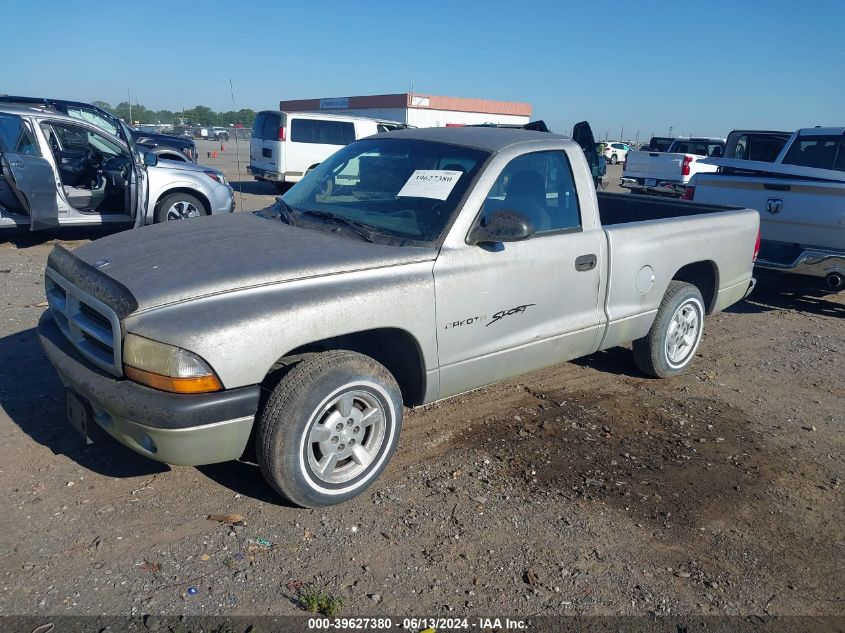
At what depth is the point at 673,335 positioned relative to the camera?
17.4 feet

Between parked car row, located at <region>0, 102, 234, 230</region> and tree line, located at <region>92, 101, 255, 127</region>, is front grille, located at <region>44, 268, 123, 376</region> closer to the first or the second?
parked car row, located at <region>0, 102, 234, 230</region>

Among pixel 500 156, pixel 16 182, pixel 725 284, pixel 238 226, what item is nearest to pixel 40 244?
pixel 16 182

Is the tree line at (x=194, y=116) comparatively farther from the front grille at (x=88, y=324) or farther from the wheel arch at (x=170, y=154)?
the front grille at (x=88, y=324)

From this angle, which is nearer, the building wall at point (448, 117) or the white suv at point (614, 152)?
the white suv at point (614, 152)

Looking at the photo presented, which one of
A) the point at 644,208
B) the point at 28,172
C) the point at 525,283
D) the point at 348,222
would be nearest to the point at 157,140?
the point at 28,172

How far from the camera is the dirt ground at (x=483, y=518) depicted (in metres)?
2.83

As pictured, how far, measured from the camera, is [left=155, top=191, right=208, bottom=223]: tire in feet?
31.1

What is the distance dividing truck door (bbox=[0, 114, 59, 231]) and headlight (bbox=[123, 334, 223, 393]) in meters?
6.71

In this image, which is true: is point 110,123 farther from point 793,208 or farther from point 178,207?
point 793,208

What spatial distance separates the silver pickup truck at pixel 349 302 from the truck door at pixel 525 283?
0.04 ft

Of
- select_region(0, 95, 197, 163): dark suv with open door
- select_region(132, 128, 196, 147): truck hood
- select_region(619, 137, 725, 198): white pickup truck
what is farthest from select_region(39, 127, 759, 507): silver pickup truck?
select_region(619, 137, 725, 198): white pickup truck

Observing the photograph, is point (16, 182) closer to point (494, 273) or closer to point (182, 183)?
point (182, 183)

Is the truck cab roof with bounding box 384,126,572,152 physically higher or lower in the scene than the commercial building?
lower

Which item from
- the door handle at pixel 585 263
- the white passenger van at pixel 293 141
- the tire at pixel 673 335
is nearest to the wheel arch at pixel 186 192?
the tire at pixel 673 335
